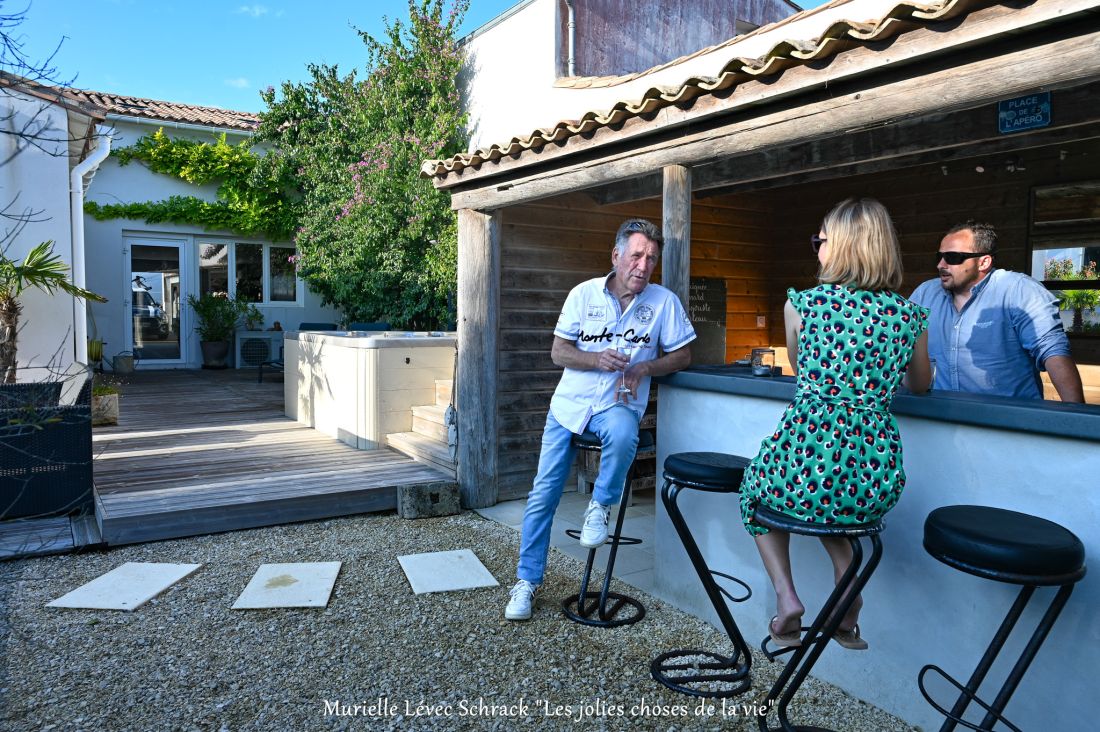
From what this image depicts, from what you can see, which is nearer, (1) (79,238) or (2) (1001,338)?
(2) (1001,338)

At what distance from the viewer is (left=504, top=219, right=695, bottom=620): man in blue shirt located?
3123 millimetres

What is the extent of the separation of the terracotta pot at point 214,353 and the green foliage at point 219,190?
6.67 feet

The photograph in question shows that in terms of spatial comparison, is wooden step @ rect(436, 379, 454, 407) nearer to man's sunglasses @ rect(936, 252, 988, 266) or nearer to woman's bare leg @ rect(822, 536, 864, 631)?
man's sunglasses @ rect(936, 252, 988, 266)

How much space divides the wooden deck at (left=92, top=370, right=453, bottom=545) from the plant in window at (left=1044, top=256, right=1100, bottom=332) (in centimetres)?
457

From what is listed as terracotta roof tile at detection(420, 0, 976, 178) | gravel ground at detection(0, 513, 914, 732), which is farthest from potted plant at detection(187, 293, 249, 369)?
terracotta roof tile at detection(420, 0, 976, 178)

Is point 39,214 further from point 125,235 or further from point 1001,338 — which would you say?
point 1001,338

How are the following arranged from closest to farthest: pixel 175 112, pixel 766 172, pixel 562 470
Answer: pixel 562 470 → pixel 766 172 → pixel 175 112

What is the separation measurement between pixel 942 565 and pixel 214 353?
42.4ft

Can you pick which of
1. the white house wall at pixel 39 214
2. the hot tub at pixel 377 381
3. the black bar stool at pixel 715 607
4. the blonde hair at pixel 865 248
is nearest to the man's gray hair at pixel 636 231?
the black bar stool at pixel 715 607

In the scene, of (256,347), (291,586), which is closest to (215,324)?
(256,347)

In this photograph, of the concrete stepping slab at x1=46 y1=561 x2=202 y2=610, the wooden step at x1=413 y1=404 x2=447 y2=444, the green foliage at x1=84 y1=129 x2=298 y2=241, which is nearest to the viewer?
the concrete stepping slab at x1=46 y1=561 x2=202 y2=610

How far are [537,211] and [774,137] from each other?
2558mm

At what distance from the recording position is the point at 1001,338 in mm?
2785

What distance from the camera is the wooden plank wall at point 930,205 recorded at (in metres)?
5.28
